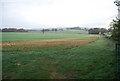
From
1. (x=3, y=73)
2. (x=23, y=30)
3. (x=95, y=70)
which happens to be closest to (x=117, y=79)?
(x=95, y=70)

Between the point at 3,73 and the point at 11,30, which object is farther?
the point at 11,30

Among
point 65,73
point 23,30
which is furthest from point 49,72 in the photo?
point 23,30

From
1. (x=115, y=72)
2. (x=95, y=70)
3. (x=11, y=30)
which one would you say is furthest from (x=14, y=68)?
(x=11, y=30)

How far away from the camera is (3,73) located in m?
6.41

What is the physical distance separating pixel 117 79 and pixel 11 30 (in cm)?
7048

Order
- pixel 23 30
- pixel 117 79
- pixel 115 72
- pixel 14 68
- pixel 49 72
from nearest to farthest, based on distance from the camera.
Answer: pixel 117 79, pixel 115 72, pixel 49 72, pixel 14 68, pixel 23 30

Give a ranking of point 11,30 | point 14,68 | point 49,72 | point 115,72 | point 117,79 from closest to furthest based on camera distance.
Result: point 117,79
point 115,72
point 49,72
point 14,68
point 11,30

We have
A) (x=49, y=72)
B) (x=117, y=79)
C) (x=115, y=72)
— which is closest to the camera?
(x=117, y=79)

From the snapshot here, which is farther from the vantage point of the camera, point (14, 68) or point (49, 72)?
point (14, 68)

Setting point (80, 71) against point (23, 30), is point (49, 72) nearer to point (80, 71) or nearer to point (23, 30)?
point (80, 71)

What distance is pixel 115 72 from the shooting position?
20.3ft

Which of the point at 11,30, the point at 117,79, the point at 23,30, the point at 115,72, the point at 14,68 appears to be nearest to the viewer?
the point at 117,79

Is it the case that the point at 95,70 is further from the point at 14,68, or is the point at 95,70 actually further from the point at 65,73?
the point at 14,68

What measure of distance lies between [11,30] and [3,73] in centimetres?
6822
